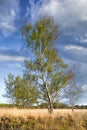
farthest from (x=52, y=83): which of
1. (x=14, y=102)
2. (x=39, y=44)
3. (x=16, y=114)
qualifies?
(x=14, y=102)

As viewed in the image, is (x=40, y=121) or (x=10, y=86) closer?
(x=40, y=121)

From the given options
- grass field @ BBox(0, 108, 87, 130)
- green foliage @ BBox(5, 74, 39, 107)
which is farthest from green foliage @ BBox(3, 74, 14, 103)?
grass field @ BBox(0, 108, 87, 130)

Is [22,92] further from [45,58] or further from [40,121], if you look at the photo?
[40,121]

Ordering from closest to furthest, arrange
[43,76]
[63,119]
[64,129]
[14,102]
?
[64,129]
[63,119]
[43,76]
[14,102]

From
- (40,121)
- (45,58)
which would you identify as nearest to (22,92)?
(45,58)

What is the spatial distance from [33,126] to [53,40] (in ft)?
48.4

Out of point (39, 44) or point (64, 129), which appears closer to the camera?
point (64, 129)

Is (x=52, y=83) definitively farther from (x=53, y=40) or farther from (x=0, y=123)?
(x=0, y=123)

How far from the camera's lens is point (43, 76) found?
99.2 ft

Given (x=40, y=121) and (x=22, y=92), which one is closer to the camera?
(x=40, y=121)

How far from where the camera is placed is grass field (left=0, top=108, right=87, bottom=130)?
18103mm

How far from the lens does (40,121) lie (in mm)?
18891

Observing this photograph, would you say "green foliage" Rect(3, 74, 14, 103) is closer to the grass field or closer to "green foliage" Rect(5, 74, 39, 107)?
"green foliage" Rect(5, 74, 39, 107)

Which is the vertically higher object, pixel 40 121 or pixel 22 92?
pixel 22 92
